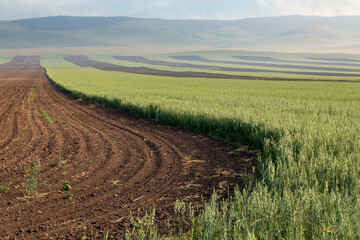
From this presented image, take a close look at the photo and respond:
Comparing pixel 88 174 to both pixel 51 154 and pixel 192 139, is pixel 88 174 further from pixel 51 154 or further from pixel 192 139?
pixel 192 139

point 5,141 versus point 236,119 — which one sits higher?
point 236,119

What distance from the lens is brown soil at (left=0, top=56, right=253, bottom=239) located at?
629 cm

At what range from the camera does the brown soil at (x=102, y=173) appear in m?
6.29

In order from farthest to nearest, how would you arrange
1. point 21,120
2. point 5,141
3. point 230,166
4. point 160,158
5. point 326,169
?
point 21,120
point 5,141
point 160,158
point 230,166
point 326,169

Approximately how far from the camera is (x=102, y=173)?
9055mm

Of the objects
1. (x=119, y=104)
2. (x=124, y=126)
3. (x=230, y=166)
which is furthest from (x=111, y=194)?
(x=119, y=104)

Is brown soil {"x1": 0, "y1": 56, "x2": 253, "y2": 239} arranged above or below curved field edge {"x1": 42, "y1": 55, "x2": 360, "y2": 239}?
below

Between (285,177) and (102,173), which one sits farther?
(102,173)

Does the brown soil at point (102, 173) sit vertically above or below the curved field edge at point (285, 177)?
below

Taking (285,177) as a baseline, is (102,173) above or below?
below

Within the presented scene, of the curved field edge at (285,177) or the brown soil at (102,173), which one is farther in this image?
the brown soil at (102,173)

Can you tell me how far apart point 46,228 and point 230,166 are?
5.56 metres

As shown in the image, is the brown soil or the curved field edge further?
the brown soil

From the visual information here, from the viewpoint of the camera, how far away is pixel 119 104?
23578 mm
